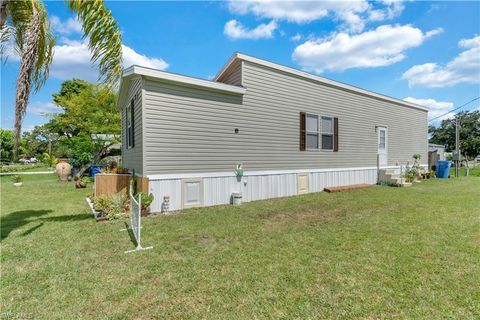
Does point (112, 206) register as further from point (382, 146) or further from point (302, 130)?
point (382, 146)

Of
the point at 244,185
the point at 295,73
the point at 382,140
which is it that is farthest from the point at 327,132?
the point at 244,185

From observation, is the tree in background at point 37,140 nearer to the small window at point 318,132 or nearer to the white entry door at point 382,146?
the small window at point 318,132

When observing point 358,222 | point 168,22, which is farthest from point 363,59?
point 358,222

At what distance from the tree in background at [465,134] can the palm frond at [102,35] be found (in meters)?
30.9

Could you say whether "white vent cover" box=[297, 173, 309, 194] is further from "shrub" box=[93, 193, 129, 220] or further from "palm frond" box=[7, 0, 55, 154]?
"palm frond" box=[7, 0, 55, 154]

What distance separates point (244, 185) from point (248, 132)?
161 centimetres

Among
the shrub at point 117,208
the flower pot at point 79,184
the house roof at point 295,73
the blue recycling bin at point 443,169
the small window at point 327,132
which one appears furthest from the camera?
the blue recycling bin at point 443,169

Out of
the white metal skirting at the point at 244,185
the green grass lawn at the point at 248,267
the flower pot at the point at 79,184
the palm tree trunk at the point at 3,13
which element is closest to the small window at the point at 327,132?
the white metal skirting at the point at 244,185

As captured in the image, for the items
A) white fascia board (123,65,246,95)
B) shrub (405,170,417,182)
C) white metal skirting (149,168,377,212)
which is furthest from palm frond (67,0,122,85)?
shrub (405,170,417,182)

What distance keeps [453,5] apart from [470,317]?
1146 cm

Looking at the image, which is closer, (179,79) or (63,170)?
(179,79)

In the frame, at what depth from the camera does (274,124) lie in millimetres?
7957

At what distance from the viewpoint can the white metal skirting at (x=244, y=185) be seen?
6.05 meters

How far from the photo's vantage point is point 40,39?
4223 millimetres
